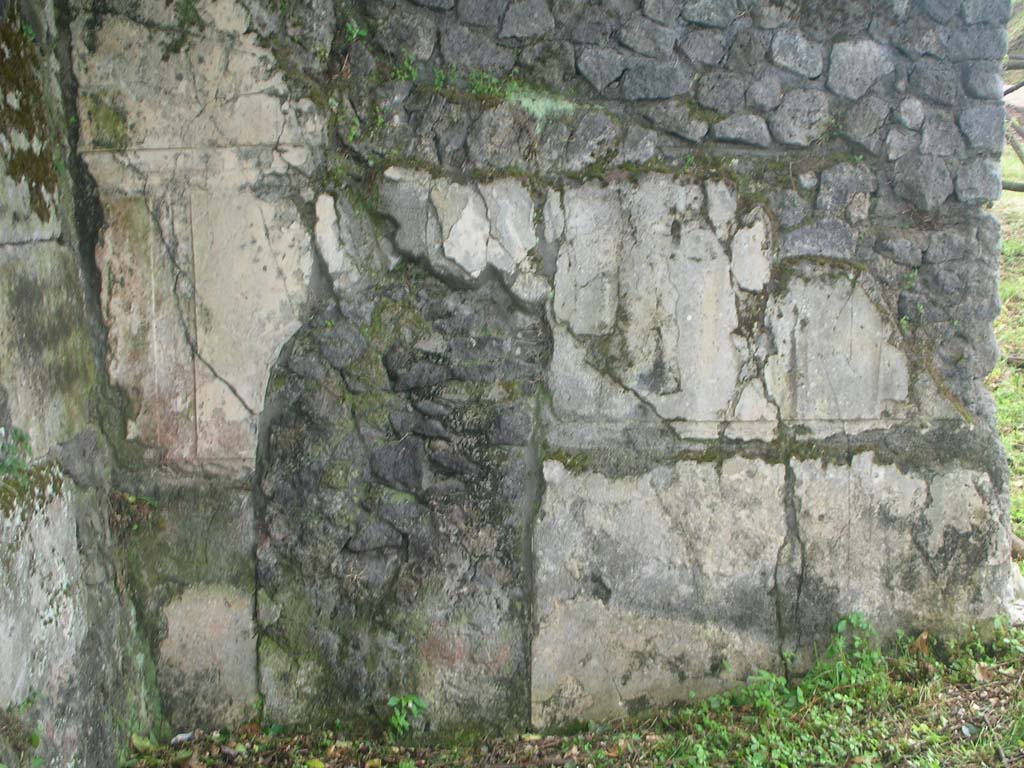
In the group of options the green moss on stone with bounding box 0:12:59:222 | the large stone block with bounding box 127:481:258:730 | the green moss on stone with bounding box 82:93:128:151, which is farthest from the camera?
the large stone block with bounding box 127:481:258:730

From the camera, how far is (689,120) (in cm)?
268

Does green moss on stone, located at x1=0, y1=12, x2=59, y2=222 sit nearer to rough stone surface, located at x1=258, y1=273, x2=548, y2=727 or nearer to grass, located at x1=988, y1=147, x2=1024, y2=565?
rough stone surface, located at x1=258, y1=273, x2=548, y2=727

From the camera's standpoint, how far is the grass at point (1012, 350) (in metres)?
4.64

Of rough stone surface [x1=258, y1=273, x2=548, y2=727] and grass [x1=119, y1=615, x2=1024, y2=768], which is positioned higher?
rough stone surface [x1=258, y1=273, x2=548, y2=727]

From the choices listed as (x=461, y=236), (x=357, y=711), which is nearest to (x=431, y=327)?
(x=461, y=236)

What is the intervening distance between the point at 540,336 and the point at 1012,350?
4.78 meters

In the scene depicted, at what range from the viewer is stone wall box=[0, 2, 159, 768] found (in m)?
A: 2.03

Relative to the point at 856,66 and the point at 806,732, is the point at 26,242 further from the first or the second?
the point at 806,732

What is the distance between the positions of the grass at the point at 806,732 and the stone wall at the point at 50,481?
0.32 meters

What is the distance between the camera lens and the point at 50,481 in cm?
224

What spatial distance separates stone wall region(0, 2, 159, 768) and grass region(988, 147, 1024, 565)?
370 centimetres

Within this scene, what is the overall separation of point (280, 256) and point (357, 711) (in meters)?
1.47

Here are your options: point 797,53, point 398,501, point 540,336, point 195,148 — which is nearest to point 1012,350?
point 797,53

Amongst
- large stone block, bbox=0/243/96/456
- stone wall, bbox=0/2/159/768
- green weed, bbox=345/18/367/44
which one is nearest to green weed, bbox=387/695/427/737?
stone wall, bbox=0/2/159/768
